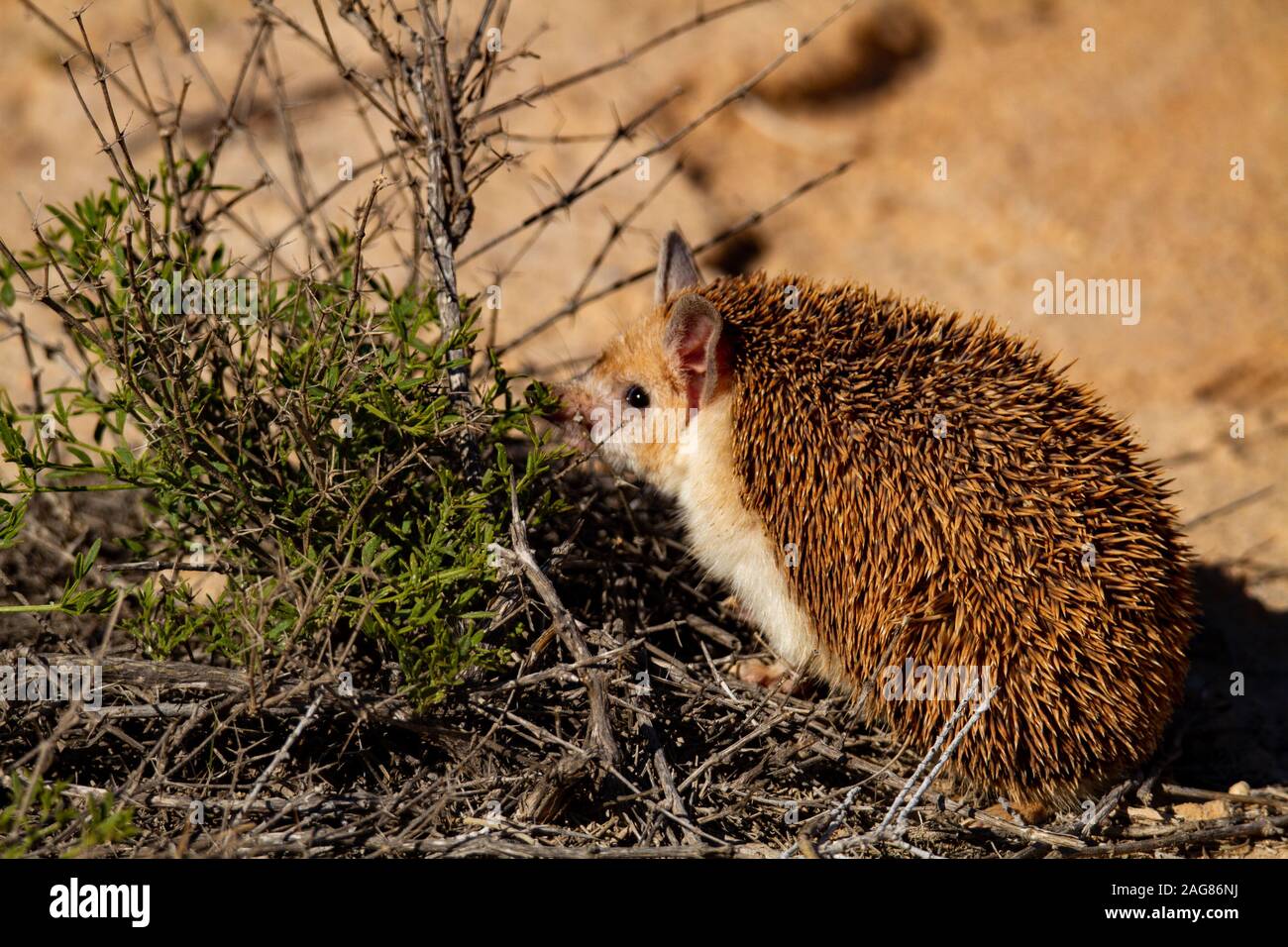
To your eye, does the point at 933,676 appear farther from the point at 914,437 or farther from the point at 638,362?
the point at 638,362

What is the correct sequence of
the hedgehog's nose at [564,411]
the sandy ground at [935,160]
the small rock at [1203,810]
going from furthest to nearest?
the sandy ground at [935,160]
the hedgehog's nose at [564,411]
the small rock at [1203,810]

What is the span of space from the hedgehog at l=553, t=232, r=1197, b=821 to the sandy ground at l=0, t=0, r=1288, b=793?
269 cm

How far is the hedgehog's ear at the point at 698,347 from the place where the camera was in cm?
435

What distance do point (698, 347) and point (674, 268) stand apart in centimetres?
86

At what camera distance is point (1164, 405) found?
693cm

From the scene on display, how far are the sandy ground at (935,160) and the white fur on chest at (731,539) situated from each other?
2.70 metres

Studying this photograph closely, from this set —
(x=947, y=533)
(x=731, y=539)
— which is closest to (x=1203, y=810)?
(x=947, y=533)

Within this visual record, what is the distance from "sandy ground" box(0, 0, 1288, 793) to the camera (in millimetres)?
7242

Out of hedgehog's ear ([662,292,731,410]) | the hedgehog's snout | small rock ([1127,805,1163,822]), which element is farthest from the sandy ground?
hedgehog's ear ([662,292,731,410])

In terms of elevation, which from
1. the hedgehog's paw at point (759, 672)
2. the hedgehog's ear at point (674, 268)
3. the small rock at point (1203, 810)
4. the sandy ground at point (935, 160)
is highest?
the sandy ground at point (935, 160)

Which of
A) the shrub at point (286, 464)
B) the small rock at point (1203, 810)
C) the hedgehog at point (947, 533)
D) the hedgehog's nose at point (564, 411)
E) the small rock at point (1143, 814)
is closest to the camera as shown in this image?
the shrub at point (286, 464)

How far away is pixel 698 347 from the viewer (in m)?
4.59

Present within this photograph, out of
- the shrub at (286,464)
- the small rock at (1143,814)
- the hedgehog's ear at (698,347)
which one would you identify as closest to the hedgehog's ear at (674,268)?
the hedgehog's ear at (698,347)

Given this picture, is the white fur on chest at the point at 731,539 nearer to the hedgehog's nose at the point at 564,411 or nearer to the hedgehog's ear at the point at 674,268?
the hedgehog's nose at the point at 564,411
